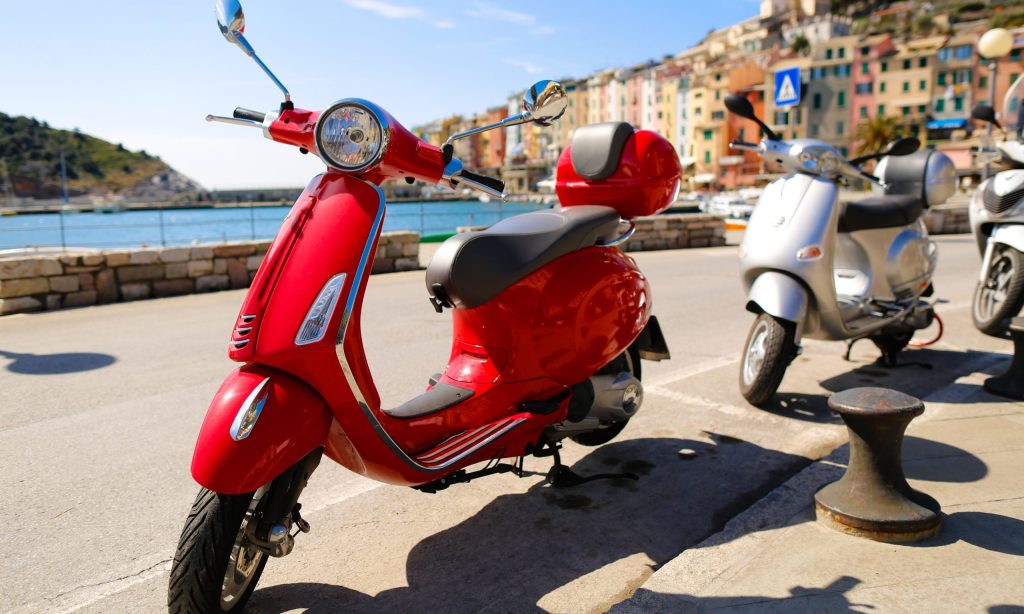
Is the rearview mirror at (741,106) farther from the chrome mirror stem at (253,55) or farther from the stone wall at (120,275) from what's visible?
the stone wall at (120,275)

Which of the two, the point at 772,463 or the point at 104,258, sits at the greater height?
the point at 104,258

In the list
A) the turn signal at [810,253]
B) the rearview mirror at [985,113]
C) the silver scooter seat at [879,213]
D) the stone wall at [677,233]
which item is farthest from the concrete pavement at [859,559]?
the stone wall at [677,233]

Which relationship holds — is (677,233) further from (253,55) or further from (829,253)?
(253,55)

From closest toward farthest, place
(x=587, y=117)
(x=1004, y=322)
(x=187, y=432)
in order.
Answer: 1. (x=187, y=432)
2. (x=1004, y=322)
3. (x=587, y=117)

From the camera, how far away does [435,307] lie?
2.80m

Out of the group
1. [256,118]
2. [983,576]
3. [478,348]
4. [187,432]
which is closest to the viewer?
[983,576]

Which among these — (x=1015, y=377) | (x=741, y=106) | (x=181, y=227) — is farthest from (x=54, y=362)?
(x=181, y=227)

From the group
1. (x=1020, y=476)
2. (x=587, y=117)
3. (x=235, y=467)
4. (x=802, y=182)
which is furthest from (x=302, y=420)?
(x=587, y=117)

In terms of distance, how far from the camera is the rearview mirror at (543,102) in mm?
2604

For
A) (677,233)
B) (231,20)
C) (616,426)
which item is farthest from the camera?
(677,233)

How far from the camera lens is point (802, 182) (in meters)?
4.54

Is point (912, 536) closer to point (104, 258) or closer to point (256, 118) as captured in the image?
point (256, 118)

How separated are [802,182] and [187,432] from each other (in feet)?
12.9

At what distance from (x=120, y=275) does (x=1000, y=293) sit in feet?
29.0
